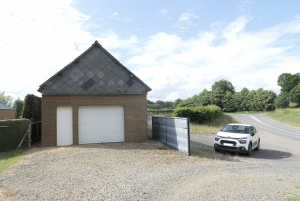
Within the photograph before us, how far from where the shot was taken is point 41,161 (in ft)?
32.1

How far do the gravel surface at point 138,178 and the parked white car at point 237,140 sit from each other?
2.31m

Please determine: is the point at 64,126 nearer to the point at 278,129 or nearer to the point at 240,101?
the point at 278,129

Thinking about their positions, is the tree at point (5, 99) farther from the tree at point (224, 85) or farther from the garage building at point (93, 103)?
the tree at point (224, 85)

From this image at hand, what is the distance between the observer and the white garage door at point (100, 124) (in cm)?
1382

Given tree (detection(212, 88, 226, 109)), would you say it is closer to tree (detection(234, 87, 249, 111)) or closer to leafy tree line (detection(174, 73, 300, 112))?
leafy tree line (detection(174, 73, 300, 112))

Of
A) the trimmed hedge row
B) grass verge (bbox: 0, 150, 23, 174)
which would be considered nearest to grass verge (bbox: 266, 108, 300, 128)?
the trimmed hedge row

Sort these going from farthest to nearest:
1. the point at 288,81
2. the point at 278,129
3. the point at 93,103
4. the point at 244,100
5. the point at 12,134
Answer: the point at 288,81 < the point at 244,100 < the point at 278,129 < the point at 93,103 < the point at 12,134

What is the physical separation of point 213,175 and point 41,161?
683cm

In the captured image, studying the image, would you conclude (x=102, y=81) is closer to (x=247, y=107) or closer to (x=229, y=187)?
(x=229, y=187)

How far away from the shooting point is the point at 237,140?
40.0ft

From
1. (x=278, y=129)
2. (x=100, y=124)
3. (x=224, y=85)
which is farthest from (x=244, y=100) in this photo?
(x=100, y=124)

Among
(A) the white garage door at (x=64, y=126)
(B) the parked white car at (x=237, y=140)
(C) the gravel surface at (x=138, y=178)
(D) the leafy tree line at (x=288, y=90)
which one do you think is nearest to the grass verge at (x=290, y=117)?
(D) the leafy tree line at (x=288, y=90)

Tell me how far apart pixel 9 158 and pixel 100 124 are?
4894 millimetres

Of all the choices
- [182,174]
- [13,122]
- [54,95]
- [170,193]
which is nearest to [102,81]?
[54,95]
